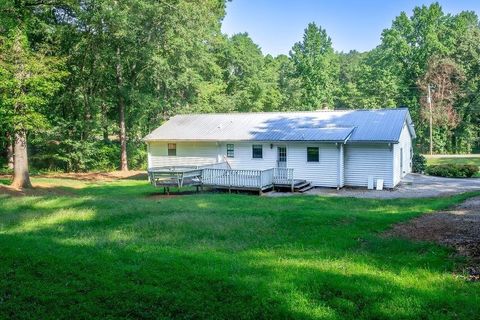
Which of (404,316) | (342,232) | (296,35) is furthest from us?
(296,35)

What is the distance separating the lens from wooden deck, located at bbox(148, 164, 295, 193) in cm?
2053

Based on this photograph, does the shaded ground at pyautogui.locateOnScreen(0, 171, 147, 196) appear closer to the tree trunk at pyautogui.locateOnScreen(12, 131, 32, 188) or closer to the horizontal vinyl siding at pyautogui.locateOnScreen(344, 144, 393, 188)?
the tree trunk at pyautogui.locateOnScreen(12, 131, 32, 188)

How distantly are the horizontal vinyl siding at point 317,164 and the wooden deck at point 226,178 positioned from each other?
42.8 inches

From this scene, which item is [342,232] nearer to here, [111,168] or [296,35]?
[111,168]

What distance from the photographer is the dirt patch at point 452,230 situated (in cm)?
741

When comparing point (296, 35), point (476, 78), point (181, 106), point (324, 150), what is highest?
point (296, 35)

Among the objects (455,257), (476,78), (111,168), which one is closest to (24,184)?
(111,168)

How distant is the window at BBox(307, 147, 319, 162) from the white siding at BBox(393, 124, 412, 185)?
4009 millimetres

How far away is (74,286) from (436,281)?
5099 mm

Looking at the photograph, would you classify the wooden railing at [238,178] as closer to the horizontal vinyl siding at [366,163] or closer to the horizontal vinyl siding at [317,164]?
the horizontal vinyl siding at [317,164]

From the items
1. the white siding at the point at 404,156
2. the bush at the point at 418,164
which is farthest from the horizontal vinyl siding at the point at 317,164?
the bush at the point at 418,164

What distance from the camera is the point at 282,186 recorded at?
71.0 feet

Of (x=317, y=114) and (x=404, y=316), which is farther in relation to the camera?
(x=317, y=114)

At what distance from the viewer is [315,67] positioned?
194ft
